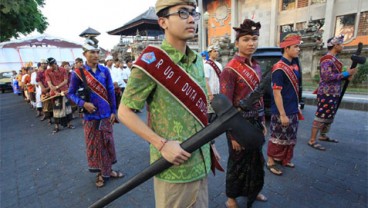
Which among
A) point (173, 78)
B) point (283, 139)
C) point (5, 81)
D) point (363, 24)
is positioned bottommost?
point (5, 81)

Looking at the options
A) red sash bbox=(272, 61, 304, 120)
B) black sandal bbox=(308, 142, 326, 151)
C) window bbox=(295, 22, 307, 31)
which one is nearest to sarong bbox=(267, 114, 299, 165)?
red sash bbox=(272, 61, 304, 120)

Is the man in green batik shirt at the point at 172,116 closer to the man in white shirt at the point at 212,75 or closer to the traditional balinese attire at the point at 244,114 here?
the traditional balinese attire at the point at 244,114

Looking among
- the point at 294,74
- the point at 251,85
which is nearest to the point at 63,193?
the point at 251,85

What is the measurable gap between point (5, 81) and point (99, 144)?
21544mm

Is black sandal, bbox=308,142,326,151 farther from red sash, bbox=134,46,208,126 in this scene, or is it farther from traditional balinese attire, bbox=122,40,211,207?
red sash, bbox=134,46,208,126

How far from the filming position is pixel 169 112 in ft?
4.51

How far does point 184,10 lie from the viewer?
4.38ft

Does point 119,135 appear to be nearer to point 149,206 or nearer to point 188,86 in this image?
point 149,206

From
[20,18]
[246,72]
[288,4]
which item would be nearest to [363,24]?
[288,4]

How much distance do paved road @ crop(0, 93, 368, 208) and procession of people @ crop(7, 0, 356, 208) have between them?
0.71ft

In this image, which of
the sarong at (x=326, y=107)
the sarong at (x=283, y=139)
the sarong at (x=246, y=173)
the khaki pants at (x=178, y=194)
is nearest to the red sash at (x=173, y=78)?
the khaki pants at (x=178, y=194)

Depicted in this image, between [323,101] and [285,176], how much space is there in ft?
5.99

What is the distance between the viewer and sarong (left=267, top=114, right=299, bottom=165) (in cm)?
337

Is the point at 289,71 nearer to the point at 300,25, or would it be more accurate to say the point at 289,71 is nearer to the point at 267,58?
the point at 267,58
